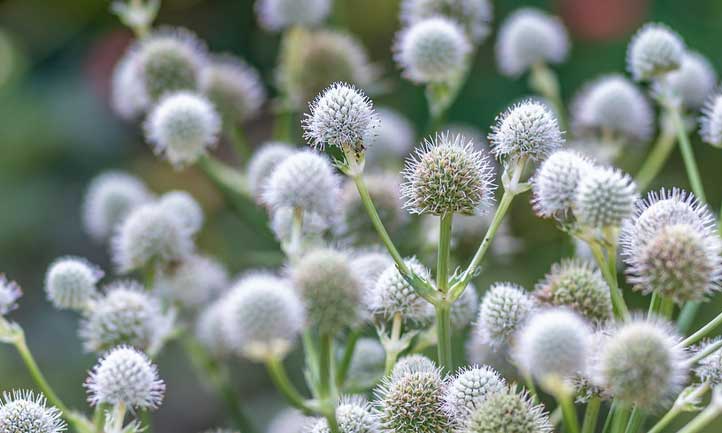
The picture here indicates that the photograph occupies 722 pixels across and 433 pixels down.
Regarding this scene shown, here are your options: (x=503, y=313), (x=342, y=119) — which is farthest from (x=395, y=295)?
(x=342, y=119)

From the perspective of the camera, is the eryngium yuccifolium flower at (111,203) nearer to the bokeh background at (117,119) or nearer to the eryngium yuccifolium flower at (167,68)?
the eryngium yuccifolium flower at (167,68)

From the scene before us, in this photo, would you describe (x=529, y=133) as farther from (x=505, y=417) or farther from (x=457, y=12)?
(x=457, y=12)

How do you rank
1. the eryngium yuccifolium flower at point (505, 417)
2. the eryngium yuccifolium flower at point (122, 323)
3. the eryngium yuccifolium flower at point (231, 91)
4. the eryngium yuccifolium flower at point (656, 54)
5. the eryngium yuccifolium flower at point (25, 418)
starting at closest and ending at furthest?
the eryngium yuccifolium flower at point (505, 417) → the eryngium yuccifolium flower at point (25, 418) → the eryngium yuccifolium flower at point (122, 323) → the eryngium yuccifolium flower at point (656, 54) → the eryngium yuccifolium flower at point (231, 91)

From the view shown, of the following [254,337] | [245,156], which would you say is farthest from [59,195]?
[254,337]

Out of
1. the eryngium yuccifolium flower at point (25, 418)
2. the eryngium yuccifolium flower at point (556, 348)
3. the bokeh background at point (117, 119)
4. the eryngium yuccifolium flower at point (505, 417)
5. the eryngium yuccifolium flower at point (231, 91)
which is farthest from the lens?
the bokeh background at point (117, 119)

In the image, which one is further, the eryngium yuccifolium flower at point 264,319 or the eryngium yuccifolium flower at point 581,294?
the eryngium yuccifolium flower at point 581,294

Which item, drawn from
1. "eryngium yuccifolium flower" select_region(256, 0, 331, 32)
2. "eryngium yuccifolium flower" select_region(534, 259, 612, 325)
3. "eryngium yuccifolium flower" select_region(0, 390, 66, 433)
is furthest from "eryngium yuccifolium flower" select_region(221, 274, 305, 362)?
"eryngium yuccifolium flower" select_region(256, 0, 331, 32)

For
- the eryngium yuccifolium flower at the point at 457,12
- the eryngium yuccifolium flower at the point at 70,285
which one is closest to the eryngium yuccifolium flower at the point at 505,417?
the eryngium yuccifolium flower at the point at 70,285

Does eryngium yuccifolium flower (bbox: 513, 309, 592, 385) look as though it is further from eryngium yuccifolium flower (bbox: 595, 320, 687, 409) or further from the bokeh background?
the bokeh background
